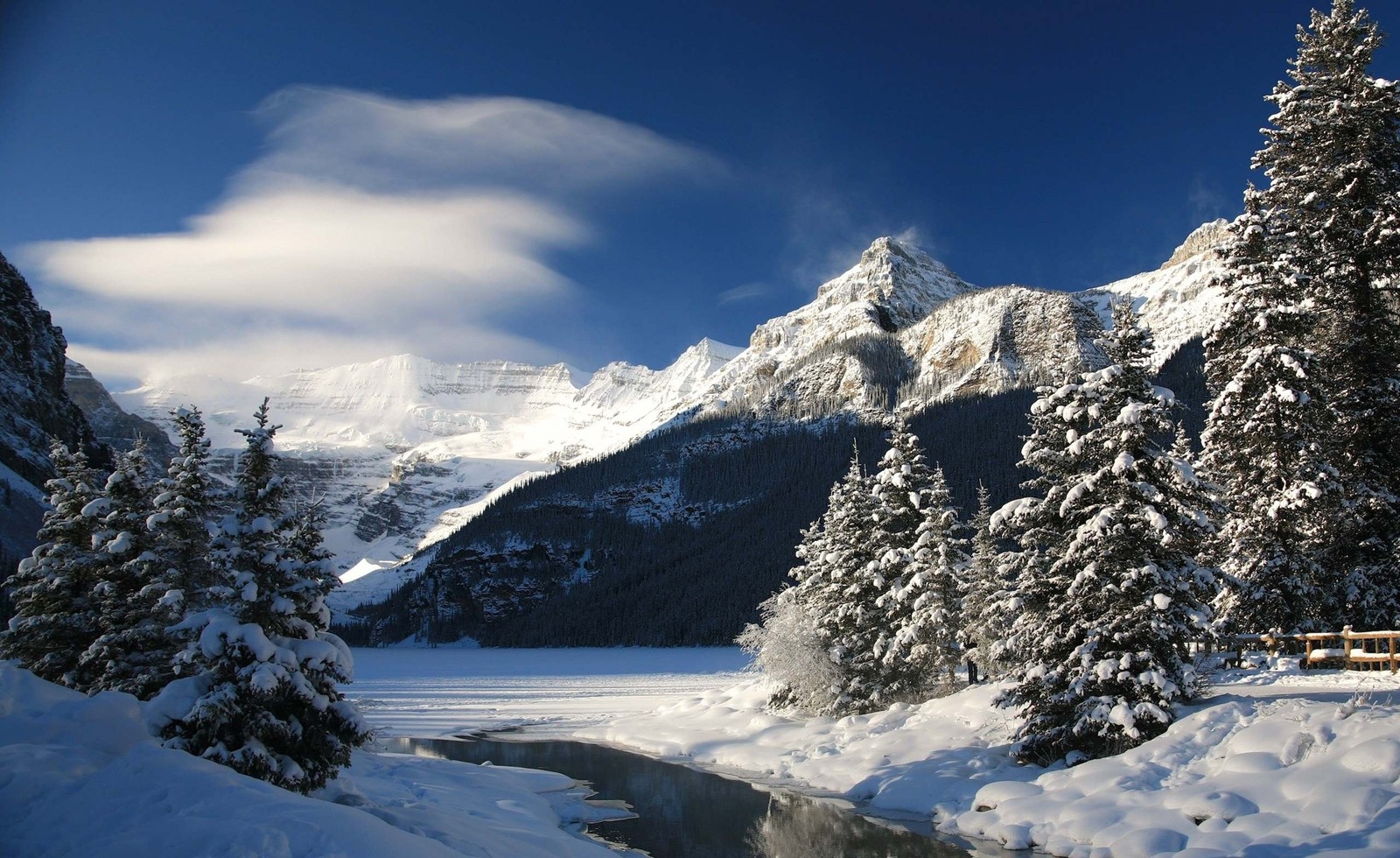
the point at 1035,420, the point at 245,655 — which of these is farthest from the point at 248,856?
the point at 1035,420

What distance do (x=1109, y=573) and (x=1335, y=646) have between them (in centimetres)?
668

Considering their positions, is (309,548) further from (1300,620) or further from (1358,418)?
(1358,418)

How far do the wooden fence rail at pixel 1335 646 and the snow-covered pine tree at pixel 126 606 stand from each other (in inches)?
1214

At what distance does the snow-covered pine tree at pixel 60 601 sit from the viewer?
81.8ft

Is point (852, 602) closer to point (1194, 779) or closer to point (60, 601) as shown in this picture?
point (1194, 779)

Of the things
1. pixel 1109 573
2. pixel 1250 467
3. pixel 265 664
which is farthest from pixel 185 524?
pixel 1250 467

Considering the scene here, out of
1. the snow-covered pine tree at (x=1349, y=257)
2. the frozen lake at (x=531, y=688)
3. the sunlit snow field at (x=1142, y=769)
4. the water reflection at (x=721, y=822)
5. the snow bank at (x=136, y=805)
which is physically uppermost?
the snow-covered pine tree at (x=1349, y=257)

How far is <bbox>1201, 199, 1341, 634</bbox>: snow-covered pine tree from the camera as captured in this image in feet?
72.5

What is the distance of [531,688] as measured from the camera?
266 feet

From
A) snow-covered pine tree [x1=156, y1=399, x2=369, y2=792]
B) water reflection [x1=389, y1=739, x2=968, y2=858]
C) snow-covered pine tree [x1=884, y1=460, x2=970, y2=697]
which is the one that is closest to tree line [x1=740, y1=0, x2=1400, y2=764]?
water reflection [x1=389, y1=739, x2=968, y2=858]

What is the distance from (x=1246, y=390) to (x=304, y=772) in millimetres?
26418

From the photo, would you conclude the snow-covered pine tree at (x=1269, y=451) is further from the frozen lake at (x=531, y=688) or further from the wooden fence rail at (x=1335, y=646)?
the frozen lake at (x=531, y=688)

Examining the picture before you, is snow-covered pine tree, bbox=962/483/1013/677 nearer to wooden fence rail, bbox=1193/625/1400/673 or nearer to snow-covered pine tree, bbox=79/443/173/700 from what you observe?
wooden fence rail, bbox=1193/625/1400/673

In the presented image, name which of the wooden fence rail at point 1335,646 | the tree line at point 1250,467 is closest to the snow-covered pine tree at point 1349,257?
the tree line at point 1250,467
